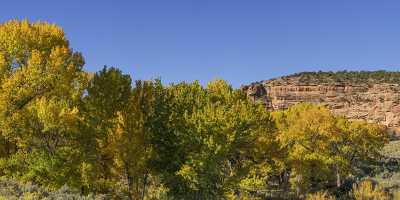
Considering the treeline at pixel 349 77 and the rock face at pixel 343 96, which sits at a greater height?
the treeline at pixel 349 77

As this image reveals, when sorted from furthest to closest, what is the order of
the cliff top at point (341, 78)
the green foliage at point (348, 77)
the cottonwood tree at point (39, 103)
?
the cliff top at point (341, 78) → the green foliage at point (348, 77) → the cottonwood tree at point (39, 103)

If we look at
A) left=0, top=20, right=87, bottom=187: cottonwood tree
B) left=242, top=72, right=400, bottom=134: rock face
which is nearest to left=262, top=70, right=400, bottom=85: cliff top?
left=242, top=72, right=400, bottom=134: rock face

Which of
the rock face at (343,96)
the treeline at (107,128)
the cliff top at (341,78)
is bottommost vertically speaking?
the treeline at (107,128)

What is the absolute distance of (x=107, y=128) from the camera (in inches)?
994

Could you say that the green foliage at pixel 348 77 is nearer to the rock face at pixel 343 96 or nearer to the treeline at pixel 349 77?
the treeline at pixel 349 77

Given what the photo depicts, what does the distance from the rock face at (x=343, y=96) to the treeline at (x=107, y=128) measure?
116 m

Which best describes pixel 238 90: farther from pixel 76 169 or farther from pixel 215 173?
pixel 76 169

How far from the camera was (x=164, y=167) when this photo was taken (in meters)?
28.4

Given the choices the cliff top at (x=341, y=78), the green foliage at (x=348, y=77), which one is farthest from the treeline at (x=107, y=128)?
the green foliage at (x=348, y=77)

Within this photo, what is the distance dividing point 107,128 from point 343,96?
Answer: 13790 centimetres

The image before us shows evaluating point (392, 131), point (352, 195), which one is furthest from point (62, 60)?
point (392, 131)

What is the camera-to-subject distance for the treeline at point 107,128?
25109 mm

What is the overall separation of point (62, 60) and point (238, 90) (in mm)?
11768

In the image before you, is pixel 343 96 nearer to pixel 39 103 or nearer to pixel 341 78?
pixel 341 78
